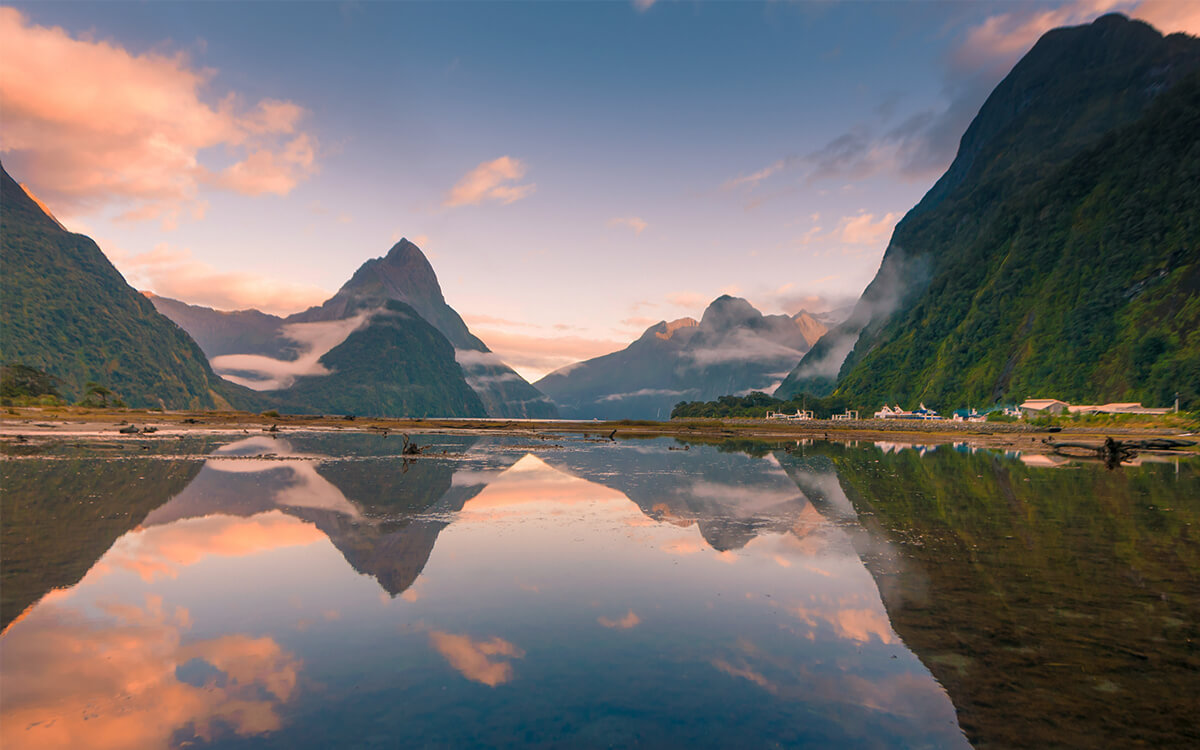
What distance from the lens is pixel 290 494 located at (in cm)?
3922

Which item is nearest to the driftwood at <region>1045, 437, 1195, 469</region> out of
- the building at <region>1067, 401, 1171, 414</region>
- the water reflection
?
the water reflection

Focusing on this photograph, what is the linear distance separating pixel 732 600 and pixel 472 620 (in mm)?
8232

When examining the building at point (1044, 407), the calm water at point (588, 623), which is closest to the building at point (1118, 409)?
the building at point (1044, 407)

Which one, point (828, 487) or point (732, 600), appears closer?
point (732, 600)

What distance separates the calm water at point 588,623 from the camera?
11.3 metres

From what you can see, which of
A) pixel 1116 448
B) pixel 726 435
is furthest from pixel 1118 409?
pixel 1116 448

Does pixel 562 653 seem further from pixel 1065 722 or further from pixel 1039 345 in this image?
pixel 1039 345

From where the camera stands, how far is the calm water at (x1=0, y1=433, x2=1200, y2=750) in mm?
11336

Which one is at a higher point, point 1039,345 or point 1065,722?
point 1039,345

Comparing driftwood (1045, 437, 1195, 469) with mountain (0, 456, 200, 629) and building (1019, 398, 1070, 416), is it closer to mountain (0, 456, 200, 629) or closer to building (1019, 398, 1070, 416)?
building (1019, 398, 1070, 416)

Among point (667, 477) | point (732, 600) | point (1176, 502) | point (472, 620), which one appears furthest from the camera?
point (667, 477)

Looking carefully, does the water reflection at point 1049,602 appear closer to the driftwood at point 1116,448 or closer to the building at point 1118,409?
the driftwood at point 1116,448

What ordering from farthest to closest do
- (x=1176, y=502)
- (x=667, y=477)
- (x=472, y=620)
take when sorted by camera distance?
(x=667, y=477) < (x=1176, y=502) < (x=472, y=620)

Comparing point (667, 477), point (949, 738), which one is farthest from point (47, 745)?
point (667, 477)
